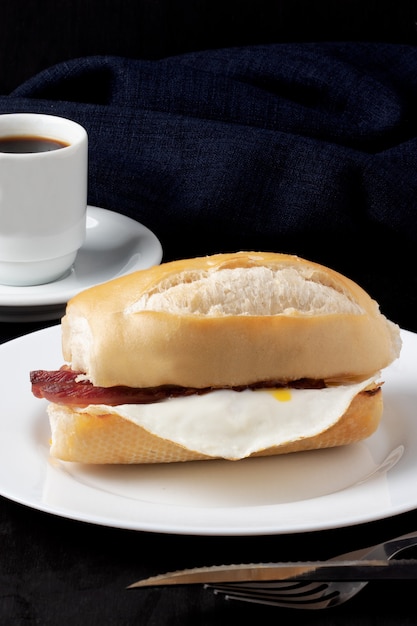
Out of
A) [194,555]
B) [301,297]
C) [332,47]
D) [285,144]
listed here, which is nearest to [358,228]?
[285,144]

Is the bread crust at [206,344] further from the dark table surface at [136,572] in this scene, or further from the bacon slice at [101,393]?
the dark table surface at [136,572]

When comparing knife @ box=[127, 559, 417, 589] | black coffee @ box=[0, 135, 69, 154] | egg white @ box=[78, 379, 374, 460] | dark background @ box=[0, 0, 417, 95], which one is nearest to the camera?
knife @ box=[127, 559, 417, 589]

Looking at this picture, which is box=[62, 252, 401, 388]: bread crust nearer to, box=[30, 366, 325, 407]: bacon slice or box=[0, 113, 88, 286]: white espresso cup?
box=[30, 366, 325, 407]: bacon slice

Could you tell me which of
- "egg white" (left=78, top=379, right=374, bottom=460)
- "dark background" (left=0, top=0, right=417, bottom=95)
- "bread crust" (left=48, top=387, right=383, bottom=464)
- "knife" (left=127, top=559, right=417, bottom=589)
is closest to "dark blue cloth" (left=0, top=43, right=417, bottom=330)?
"dark background" (left=0, top=0, right=417, bottom=95)

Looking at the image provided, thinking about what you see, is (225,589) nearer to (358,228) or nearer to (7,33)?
(358,228)

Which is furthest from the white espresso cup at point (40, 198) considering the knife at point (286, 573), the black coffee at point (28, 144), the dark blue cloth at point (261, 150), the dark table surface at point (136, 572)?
the knife at point (286, 573)

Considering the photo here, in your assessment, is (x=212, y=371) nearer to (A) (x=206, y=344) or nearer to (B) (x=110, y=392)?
(A) (x=206, y=344)

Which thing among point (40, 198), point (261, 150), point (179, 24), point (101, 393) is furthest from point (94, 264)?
point (179, 24)
